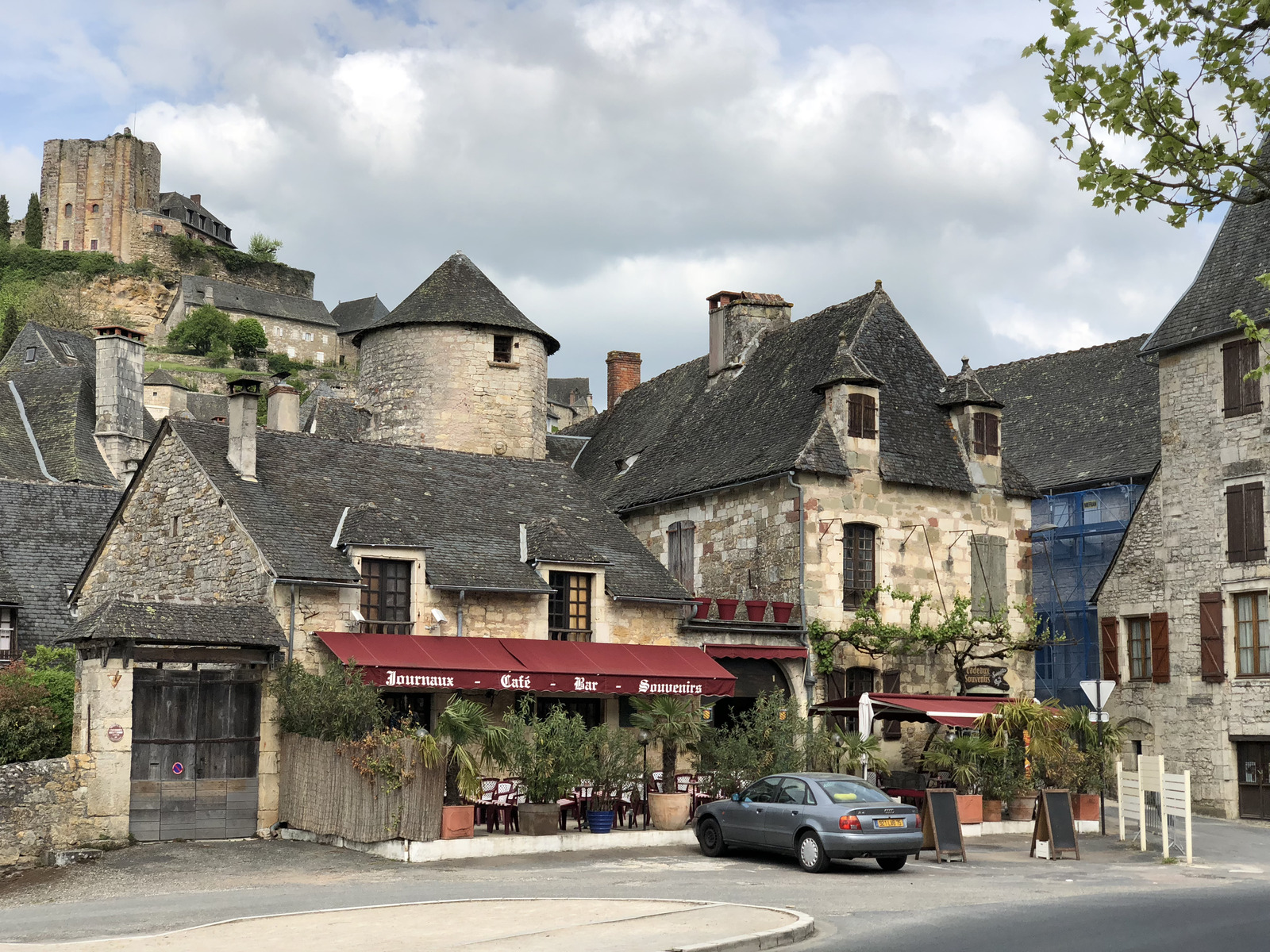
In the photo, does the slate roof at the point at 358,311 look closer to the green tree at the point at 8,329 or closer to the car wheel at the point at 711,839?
the green tree at the point at 8,329

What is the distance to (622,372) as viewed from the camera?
1661 inches

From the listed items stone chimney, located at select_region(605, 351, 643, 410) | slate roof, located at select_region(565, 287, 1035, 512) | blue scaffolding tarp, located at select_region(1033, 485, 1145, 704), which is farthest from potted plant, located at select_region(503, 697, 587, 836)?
stone chimney, located at select_region(605, 351, 643, 410)

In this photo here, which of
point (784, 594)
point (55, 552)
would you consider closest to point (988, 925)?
point (784, 594)

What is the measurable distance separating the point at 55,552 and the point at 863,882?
19386mm

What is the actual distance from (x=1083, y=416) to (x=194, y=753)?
2536cm

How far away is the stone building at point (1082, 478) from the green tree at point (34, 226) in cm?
11145

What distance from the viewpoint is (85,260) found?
395 ft

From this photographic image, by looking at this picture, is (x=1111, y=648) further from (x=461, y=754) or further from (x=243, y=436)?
(x=243, y=436)

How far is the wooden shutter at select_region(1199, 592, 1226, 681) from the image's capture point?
2814 cm

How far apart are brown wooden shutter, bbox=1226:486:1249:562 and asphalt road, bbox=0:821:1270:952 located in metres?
9.08

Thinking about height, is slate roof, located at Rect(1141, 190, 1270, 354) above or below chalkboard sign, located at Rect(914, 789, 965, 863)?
above

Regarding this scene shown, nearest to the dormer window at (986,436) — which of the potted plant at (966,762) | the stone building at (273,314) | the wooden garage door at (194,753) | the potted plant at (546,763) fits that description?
the potted plant at (966,762)

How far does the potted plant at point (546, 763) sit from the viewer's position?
19.3 m

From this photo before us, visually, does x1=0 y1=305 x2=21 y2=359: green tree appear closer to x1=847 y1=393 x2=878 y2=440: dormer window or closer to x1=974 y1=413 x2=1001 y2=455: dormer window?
x1=847 y1=393 x2=878 y2=440: dormer window
